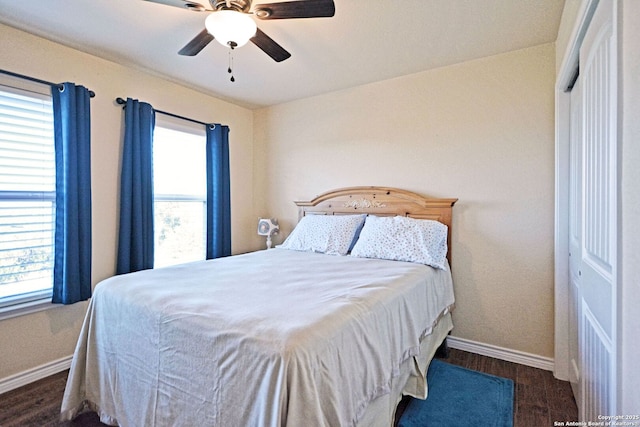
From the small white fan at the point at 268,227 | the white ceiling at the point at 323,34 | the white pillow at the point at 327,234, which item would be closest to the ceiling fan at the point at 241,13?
the white ceiling at the point at 323,34

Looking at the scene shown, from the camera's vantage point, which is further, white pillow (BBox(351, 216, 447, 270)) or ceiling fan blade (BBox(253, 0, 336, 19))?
white pillow (BBox(351, 216, 447, 270))

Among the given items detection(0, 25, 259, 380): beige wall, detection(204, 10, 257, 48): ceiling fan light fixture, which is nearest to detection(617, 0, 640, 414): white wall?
detection(204, 10, 257, 48): ceiling fan light fixture

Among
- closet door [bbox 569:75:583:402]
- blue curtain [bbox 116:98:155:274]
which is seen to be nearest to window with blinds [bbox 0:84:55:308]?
blue curtain [bbox 116:98:155:274]

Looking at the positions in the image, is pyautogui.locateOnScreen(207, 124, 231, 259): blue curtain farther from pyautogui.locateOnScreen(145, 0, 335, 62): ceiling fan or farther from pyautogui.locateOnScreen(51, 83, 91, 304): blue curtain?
pyautogui.locateOnScreen(145, 0, 335, 62): ceiling fan

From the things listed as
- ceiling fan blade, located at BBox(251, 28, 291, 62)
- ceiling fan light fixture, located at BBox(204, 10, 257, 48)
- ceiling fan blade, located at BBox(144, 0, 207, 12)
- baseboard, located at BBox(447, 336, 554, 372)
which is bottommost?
baseboard, located at BBox(447, 336, 554, 372)

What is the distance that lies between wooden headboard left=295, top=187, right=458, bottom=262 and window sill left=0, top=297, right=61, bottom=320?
231 centimetres

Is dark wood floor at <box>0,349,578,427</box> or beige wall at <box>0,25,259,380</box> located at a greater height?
beige wall at <box>0,25,259,380</box>

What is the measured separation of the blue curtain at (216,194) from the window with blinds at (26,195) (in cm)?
135

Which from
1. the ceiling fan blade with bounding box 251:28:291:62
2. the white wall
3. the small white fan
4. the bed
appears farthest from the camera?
the small white fan

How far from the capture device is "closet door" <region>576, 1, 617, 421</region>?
3.00 feet

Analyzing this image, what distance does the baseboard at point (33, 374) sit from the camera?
2.03 metres

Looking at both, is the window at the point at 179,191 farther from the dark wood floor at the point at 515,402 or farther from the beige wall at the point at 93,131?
the dark wood floor at the point at 515,402

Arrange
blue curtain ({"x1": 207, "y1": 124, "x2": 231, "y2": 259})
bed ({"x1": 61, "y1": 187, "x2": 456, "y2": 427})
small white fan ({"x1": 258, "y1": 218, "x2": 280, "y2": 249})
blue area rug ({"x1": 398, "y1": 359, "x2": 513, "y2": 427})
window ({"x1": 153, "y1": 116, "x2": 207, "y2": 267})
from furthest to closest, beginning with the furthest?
small white fan ({"x1": 258, "y1": 218, "x2": 280, "y2": 249}) → blue curtain ({"x1": 207, "y1": 124, "x2": 231, "y2": 259}) → window ({"x1": 153, "y1": 116, "x2": 207, "y2": 267}) → blue area rug ({"x1": 398, "y1": 359, "x2": 513, "y2": 427}) → bed ({"x1": 61, "y1": 187, "x2": 456, "y2": 427})

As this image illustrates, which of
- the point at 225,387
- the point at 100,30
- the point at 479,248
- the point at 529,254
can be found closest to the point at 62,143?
the point at 100,30
